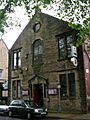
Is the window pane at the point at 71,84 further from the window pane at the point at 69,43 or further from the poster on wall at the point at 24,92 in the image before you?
the poster on wall at the point at 24,92

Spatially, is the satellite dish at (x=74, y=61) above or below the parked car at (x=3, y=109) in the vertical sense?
above

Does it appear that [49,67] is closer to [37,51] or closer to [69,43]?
[37,51]

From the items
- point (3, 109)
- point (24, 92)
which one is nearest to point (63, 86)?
point (24, 92)

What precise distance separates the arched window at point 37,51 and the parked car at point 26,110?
6685mm

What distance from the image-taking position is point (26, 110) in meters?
21.3

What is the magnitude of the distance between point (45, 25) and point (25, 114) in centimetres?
1079

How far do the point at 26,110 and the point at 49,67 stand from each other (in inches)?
260

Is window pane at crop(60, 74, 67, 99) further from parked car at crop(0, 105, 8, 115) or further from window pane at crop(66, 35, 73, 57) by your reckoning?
parked car at crop(0, 105, 8, 115)

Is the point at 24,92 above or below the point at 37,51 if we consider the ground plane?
below

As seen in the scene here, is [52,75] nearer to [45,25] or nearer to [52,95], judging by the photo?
[52,95]

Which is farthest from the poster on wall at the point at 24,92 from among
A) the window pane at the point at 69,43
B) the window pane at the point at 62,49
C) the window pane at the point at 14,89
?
the window pane at the point at 69,43

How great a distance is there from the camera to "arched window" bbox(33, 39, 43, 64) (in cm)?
2820

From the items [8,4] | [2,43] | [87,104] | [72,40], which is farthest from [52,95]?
[2,43]

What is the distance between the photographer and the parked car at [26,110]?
20891 millimetres
